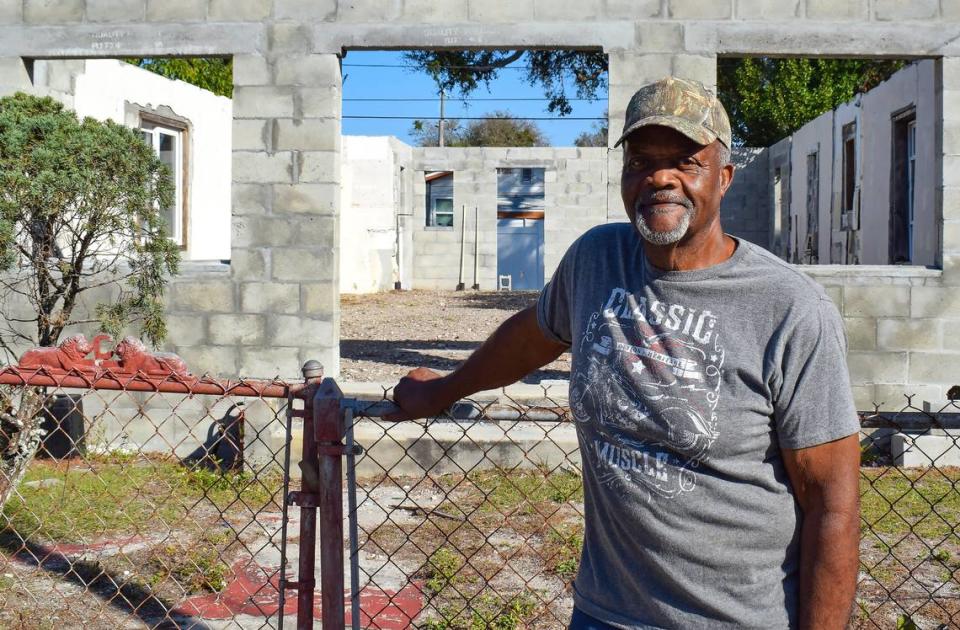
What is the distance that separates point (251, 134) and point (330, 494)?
550 cm

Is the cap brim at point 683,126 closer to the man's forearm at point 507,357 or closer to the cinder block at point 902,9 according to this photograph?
the man's forearm at point 507,357

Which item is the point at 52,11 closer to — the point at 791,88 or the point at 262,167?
the point at 262,167

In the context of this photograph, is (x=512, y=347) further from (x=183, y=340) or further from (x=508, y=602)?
(x=183, y=340)

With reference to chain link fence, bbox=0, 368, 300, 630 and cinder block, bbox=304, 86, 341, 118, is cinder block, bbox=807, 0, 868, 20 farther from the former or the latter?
chain link fence, bbox=0, 368, 300, 630

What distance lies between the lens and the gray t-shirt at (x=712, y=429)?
6.13 feet

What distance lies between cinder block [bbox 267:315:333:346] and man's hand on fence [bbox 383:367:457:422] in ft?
16.3

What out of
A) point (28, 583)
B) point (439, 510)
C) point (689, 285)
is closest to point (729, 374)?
point (689, 285)

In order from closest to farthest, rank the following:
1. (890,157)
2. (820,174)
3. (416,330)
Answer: (890,157) < (416,330) < (820,174)

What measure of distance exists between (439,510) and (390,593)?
5.07 feet

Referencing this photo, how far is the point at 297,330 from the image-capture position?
7676 mm

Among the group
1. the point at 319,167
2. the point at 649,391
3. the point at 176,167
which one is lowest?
the point at 649,391

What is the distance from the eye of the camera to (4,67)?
781 cm

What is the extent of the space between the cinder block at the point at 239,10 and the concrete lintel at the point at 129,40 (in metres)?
0.06

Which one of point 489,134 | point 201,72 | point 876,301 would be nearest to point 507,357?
point 876,301
